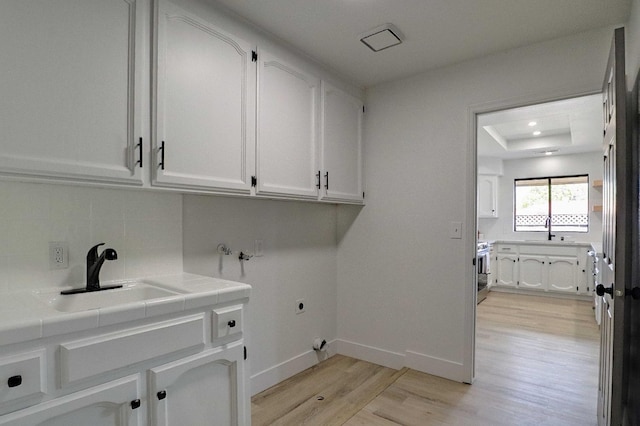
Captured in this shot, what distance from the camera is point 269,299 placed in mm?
2641

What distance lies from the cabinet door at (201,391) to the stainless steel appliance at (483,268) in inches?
184

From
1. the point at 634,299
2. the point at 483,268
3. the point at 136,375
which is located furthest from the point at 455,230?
the point at 483,268

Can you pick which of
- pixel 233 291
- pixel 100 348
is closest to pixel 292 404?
pixel 233 291

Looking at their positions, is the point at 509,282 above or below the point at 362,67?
below

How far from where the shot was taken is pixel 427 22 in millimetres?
2137

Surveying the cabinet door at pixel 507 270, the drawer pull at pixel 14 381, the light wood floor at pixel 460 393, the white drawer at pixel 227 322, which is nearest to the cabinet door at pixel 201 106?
the white drawer at pixel 227 322

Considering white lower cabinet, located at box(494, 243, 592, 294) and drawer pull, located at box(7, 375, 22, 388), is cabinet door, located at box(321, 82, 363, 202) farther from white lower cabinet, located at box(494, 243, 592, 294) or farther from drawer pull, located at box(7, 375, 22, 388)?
white lower cabinet, located at box(494, 243, 592, 294)

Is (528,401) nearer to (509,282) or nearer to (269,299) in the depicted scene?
(269,299)

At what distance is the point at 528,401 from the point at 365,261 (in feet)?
5.01

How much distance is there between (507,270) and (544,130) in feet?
7.93

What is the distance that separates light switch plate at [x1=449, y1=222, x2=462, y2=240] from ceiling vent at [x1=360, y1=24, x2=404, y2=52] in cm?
138

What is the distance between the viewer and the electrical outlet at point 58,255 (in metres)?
1.59

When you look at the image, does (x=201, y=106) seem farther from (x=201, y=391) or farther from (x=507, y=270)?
(x=507, y=270)

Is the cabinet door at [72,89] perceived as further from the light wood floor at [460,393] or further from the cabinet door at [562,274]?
the cabinet door at [562,274]
